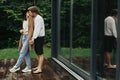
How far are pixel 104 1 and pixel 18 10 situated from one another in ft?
50.8

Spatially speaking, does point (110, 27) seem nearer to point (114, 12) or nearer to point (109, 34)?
point (109, 34)

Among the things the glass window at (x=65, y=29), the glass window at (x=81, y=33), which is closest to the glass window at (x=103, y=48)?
the glass window at (x=81, y=33)

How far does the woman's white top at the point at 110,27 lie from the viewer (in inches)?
271

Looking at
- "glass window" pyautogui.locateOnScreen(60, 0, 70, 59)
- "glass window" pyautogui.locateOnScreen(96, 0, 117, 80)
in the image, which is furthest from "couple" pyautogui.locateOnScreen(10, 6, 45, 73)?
"glass window" pyautogui.locateOnScreen(96, 0, 117, 80)

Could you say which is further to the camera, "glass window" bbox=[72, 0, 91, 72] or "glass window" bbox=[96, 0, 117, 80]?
"glass window" bbox=[72, 0, 91, 72]

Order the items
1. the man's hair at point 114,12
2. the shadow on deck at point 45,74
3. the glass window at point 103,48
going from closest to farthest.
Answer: the man's hair at point 114,12 → the glass window at point 103,48 → the shadow on deck at point 45,74

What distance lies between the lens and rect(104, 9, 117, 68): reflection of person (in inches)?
272

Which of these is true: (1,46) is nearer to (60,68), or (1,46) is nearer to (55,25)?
(55,25)

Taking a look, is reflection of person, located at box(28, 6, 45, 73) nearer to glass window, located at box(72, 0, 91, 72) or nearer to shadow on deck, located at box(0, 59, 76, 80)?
shadow on deck, located at box(0, 59, 76, 80)

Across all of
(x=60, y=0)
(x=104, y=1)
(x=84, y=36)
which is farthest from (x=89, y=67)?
(x=60, y=0)

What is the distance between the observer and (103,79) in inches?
298

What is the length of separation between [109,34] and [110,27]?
123mm

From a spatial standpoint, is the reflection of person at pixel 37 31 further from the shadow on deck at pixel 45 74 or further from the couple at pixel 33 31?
the shadow on deck at pixel 45 74

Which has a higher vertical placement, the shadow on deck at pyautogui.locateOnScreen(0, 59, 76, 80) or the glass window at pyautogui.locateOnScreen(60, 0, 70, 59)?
the glass window at pyautogui.locateOnScreen(60, 0, 70, 59)
